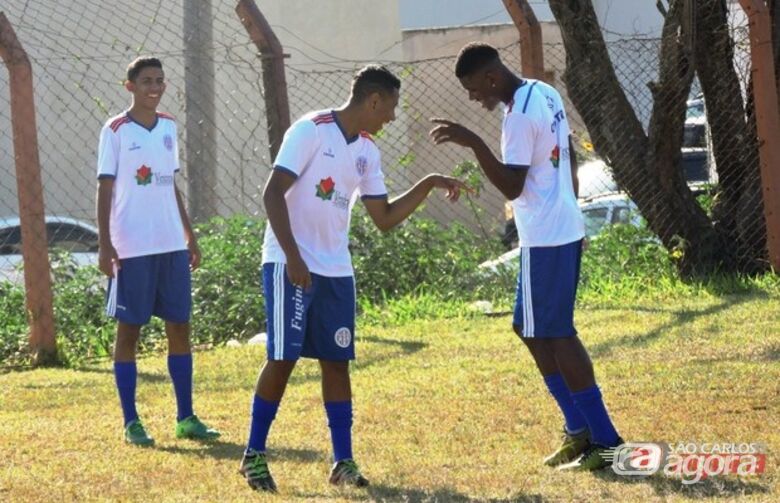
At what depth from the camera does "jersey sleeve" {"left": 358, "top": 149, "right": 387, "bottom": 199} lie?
20.2 ft

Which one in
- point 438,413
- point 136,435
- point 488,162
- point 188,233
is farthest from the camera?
point 188,233

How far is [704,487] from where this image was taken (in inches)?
219

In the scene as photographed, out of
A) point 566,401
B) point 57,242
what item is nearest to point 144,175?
point 566,401

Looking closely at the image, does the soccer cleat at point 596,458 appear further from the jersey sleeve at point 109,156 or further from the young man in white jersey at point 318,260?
the jersey sleeve at point 109,156

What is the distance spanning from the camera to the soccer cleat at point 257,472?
231 inches

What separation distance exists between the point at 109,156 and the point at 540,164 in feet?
7.67

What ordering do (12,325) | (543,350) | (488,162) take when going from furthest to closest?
(12,325) < (543,350) < (488,162)

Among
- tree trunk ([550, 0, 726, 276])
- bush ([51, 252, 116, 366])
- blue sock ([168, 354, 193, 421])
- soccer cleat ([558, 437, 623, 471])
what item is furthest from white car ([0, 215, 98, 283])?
soccer cleat ([558, 437, 623, 471])

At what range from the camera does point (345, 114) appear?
600 centimetres

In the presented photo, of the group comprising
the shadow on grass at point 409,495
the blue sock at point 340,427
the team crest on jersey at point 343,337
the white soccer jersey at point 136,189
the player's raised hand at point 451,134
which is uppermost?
the player's raised hand at point 451,134

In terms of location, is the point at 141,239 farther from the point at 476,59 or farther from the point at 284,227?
the point at 476,59

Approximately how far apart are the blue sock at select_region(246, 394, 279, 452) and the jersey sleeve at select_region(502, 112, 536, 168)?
1.39m

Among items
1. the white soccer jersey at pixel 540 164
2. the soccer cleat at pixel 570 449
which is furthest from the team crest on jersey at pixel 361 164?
the soccer cleat at pixel 570 449

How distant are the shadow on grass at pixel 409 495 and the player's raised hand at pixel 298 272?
0.83 metres
